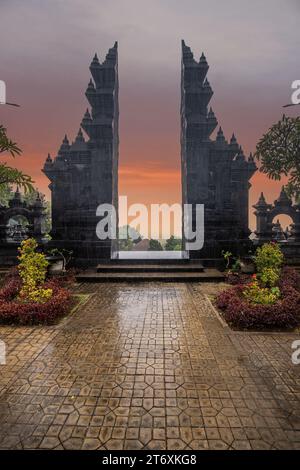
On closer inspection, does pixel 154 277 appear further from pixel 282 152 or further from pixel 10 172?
pixel 282 152

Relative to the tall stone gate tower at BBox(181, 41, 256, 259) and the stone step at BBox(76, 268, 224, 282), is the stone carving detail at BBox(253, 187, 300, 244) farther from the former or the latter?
the stone step at BBox(76, 268, 224, 282)

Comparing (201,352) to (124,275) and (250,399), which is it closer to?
(250,399)

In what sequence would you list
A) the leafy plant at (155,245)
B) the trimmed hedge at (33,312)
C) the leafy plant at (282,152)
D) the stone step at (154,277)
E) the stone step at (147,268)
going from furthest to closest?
the leafy plant at (155,245), the leafy plant at (282,152), the stone step at (147,268), the stone step at (154,277), the trimmed hedge at (33,312)

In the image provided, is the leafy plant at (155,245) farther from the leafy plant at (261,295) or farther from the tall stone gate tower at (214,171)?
the leafy plant at (261,295)

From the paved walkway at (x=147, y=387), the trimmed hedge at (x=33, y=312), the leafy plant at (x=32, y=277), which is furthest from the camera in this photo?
the leafy plant at (x=32, y=277)

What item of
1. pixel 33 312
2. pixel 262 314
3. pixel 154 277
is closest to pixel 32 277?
pixel 33 312

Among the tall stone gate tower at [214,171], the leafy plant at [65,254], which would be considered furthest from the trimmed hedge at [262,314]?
the leafy plant at [65,254]

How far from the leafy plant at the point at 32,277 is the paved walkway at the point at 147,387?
138cm

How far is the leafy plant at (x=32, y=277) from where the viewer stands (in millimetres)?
7609

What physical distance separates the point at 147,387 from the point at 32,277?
18.9 feet

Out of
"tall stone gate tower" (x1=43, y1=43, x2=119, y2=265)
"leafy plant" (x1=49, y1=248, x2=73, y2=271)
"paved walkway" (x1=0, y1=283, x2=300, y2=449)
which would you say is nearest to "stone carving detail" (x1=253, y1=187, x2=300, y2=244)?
"tall stone gate tower" (x1=43, y1=43, x2=119, y2=265)

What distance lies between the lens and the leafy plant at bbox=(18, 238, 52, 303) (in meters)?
7.61

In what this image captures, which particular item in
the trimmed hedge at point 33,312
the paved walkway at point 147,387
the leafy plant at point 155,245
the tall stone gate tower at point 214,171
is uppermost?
the tall stone gate tower at point 214,171

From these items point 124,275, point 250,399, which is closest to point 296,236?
point 124,275
